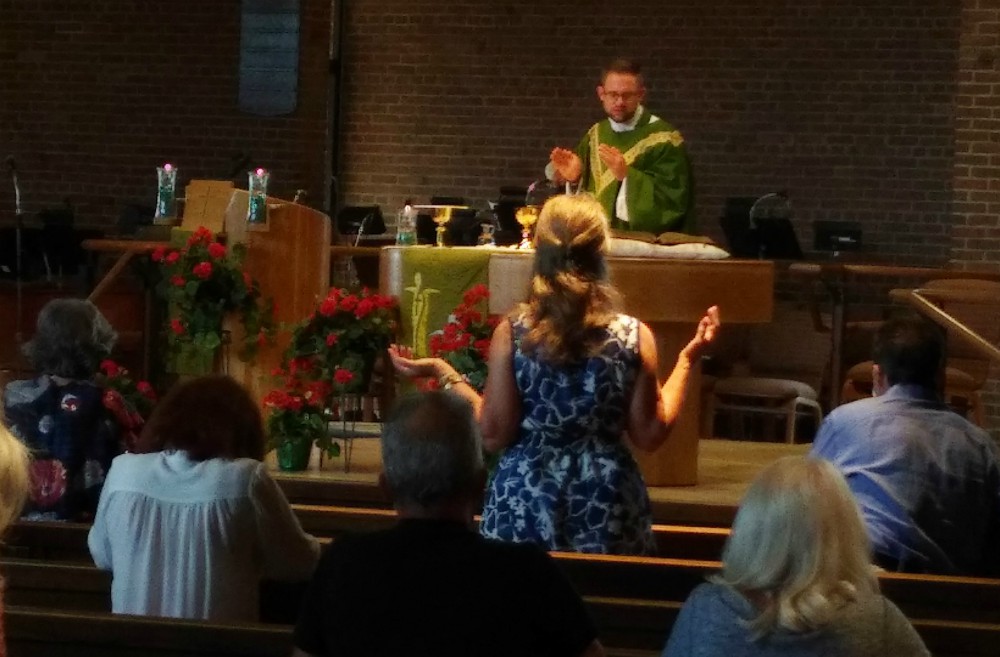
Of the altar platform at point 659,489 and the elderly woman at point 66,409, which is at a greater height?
the elderly woman at point 66,409

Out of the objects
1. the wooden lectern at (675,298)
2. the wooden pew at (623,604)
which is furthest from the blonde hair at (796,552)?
the wooden lectern at (675,298)

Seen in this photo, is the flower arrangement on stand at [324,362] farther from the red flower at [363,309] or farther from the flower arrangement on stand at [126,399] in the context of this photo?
the flower arrangement on stand at [126,399]

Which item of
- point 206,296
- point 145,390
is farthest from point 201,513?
point 206,296

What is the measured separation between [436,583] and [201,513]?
1060 mm

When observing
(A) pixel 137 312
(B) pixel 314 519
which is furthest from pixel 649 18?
(B) pixel 314 519

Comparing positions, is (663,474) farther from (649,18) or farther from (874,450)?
(649,18)

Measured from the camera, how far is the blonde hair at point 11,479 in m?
2.42

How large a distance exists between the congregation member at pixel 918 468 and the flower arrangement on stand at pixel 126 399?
1.75m

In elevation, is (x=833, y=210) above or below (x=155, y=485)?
above

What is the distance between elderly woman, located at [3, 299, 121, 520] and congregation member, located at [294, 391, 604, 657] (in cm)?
186

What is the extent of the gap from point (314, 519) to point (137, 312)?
209 inches

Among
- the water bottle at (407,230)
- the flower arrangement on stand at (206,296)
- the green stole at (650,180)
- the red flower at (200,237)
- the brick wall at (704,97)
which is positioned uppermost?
the brick wall at (704,97)

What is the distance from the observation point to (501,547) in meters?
2.47

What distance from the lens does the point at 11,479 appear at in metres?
2.43
